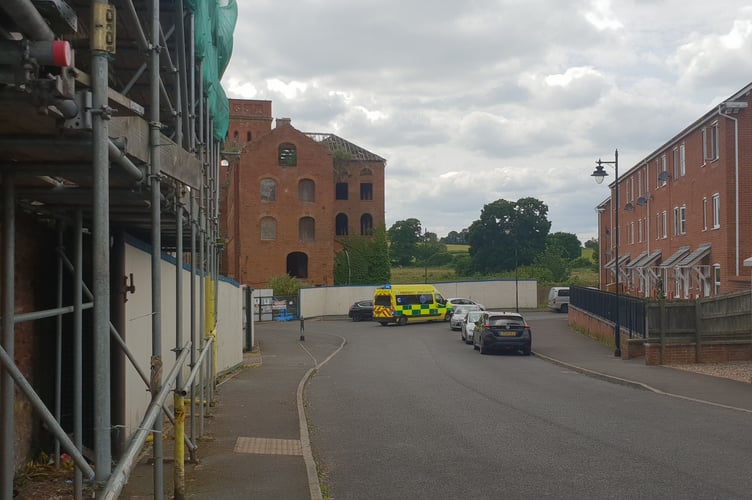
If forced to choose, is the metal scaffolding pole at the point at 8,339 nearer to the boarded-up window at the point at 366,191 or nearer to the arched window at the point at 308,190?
the arched window at the point at 308,190

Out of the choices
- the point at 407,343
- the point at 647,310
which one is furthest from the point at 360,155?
the point at 647,310

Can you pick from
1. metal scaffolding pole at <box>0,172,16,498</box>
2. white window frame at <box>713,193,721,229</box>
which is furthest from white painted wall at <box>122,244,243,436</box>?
white window frame at <box>713,193,721,229</box>

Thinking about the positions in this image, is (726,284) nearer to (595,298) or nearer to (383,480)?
(595,298)

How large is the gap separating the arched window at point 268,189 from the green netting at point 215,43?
44.4 metres

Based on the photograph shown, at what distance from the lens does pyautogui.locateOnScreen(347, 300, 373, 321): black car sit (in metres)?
50.9

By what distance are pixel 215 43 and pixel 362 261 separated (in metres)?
50.8

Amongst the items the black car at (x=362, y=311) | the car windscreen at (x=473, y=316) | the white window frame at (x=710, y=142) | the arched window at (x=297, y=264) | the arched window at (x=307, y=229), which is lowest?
the black car at (x=362, y=311)

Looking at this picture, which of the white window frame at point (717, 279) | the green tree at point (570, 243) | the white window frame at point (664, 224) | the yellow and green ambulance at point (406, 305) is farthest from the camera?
the green tree at point (570, 243)

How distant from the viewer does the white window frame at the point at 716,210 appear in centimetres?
3119

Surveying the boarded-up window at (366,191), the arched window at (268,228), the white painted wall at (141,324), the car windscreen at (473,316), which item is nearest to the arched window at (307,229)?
the arched window at (268,228)

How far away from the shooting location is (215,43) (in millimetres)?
13242

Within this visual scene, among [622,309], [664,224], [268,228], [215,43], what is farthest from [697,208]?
[268,228]

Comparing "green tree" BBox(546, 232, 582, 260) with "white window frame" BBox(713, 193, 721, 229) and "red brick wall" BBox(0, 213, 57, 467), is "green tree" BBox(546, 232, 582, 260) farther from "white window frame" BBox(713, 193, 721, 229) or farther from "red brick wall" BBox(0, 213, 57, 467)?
"red brick wall" BBox(0, 213, 57, 467)

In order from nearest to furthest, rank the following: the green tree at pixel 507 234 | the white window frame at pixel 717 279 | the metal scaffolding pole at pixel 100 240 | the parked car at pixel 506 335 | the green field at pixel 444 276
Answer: the metal scaffolding pole at pixel 100 240 → the parked car at pixel 506 335 → the white window frame at pixel 717 279 → the green field at pixel 444 276 → the green tree at pixel 507 234
